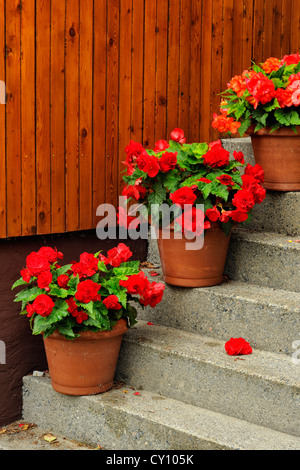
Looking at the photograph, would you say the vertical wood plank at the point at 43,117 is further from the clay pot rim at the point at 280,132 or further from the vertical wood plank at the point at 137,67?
the clay pot rim at the point at 280,132

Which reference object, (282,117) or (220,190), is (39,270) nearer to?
(220,190)

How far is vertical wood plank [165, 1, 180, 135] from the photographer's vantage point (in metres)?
3.85

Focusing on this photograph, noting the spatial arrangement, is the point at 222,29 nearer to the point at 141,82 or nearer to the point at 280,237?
the point at 141,82

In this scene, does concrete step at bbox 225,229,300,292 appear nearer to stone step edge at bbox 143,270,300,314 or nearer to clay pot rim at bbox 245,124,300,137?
stone step edge at bbox 143,270,300,314

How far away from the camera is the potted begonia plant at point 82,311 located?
113 inches

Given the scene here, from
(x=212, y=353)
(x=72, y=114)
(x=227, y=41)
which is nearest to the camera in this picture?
(x=212, y=353)

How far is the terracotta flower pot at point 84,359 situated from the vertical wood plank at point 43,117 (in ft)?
2.05

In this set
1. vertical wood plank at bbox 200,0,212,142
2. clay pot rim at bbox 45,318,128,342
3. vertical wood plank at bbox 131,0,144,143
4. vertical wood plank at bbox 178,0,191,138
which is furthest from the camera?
vertical wood plank at bbox 200,0,212,142

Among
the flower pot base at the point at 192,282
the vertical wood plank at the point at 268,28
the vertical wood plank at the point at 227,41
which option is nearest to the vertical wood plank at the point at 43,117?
the flower pot base at the point at 192,282

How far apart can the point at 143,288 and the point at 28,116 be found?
38.9 inches

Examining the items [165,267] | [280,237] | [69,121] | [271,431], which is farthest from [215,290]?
[69,121]

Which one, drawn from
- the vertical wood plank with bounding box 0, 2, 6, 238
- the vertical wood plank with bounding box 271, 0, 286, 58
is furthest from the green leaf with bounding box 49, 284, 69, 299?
the vertical wood plank with bounding box 271, 0, 286, 58

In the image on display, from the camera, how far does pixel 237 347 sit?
117 inches

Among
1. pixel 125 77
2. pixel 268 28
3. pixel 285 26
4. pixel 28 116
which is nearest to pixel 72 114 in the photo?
pixel 28 116
